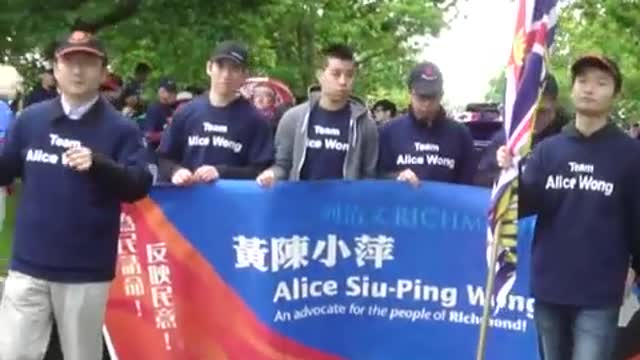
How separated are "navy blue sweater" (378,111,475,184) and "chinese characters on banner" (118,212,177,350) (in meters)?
1.39

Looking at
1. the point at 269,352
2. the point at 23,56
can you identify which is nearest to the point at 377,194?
the point at 269,352

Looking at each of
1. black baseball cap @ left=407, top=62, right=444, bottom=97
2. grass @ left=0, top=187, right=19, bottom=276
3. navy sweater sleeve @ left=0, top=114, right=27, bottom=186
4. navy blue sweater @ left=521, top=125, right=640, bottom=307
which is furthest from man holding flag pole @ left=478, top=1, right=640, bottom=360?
grass @ left=0, top=187, right=19, bottom=276

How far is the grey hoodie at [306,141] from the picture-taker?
7.43 m

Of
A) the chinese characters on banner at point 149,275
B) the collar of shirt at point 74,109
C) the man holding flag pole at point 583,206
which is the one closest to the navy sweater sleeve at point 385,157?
the chinese characters on banner at point 149,275

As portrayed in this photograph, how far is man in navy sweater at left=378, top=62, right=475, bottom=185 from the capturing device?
7.38m

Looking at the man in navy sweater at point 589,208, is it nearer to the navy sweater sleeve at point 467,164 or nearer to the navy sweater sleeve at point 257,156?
the navy sweater sleeve at point 467,164

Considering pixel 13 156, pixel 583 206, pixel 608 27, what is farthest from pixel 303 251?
pixel 608 27

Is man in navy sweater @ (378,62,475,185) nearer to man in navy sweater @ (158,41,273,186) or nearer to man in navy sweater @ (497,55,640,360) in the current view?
man in navy sweater @ (158,41,273,186)

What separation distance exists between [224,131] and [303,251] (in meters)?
0.81

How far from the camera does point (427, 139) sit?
742 centimetres

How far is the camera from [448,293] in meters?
7.29

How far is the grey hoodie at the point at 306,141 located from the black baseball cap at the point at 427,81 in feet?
1.12

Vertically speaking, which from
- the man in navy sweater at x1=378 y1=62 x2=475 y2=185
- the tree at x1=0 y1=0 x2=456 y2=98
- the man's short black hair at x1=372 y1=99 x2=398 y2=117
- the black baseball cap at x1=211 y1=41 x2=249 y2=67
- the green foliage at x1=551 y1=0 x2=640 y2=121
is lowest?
the man in navy sweater at x1=378 y1=62 x2=475 y2=185

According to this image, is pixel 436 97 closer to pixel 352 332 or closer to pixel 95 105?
pixel 352 332
